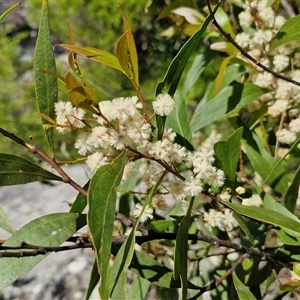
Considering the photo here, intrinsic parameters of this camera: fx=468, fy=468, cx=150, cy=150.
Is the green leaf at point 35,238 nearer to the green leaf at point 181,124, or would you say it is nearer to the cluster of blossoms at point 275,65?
the green leaf at point 181,124

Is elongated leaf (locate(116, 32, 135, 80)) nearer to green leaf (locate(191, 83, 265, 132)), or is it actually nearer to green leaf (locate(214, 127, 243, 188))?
green leaf (locate(214, 127, 243, 188))

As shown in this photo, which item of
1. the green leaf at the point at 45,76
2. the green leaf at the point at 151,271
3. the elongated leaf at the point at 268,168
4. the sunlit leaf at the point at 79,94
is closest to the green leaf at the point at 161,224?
the green leaf at the point at 151,271

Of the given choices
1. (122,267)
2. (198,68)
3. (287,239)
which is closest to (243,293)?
(287,239)

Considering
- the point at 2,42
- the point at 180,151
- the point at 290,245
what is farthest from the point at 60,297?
the point at 2,42

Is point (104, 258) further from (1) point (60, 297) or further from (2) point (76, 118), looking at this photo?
(1) point (60, 297)

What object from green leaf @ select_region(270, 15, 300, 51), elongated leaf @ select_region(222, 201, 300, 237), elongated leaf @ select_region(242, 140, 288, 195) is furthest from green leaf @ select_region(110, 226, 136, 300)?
green leaf @ select_region(270, 15, 300, 51)

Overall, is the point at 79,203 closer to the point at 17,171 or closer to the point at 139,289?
the point at 17,171
